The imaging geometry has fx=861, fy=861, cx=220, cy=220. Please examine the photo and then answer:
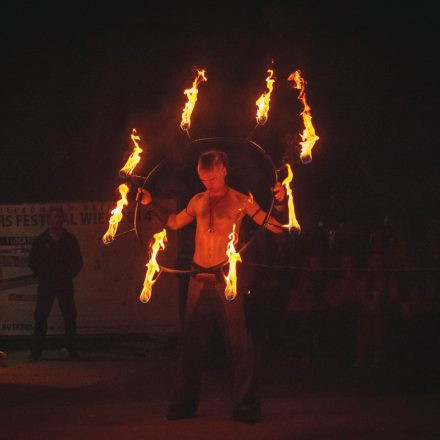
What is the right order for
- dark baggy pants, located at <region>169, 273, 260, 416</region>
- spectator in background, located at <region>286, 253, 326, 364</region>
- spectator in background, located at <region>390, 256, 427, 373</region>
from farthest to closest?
spectator in background, located at <region>286, 253, 326, 364</region>, spectator in background, located at <region>390, 256, 427, 373</region>, dark baggy pants, located at <region>169, 273, 260, 416</region>

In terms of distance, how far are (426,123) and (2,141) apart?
6197 mm

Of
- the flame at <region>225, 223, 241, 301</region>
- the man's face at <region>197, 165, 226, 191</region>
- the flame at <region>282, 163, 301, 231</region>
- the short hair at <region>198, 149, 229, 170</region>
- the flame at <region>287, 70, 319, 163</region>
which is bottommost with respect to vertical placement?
the flame at <region>225, 223, 241, 301</region>

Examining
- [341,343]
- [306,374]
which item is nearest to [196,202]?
[306,374]

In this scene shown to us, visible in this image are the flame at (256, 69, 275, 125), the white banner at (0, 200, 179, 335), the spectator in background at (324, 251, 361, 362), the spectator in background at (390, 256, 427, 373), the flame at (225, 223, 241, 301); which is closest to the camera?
the flame at (225, 223, 241, 301)

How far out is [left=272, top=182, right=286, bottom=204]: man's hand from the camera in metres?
6.78

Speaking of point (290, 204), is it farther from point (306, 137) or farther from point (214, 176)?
point (214, 176)

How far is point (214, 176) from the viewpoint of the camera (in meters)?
7.18

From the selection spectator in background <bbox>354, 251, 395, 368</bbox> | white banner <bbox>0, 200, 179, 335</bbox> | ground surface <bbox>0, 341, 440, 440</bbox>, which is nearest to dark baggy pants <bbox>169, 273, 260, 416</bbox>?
ground surface <bbox>0, 341, 440, 440</bbox>

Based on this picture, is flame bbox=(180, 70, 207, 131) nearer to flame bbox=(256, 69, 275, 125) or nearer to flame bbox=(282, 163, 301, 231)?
flame bbox=(256, 69, 275, 125)

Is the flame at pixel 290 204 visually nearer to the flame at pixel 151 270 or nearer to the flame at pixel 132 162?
the flame at pixel 151 270

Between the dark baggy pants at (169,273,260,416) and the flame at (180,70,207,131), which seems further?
the flame at (180,70,207,131)

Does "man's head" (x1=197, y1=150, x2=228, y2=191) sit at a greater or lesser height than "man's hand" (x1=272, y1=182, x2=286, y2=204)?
greater

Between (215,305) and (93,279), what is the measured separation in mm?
5343

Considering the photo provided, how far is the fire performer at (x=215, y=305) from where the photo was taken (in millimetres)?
6902
